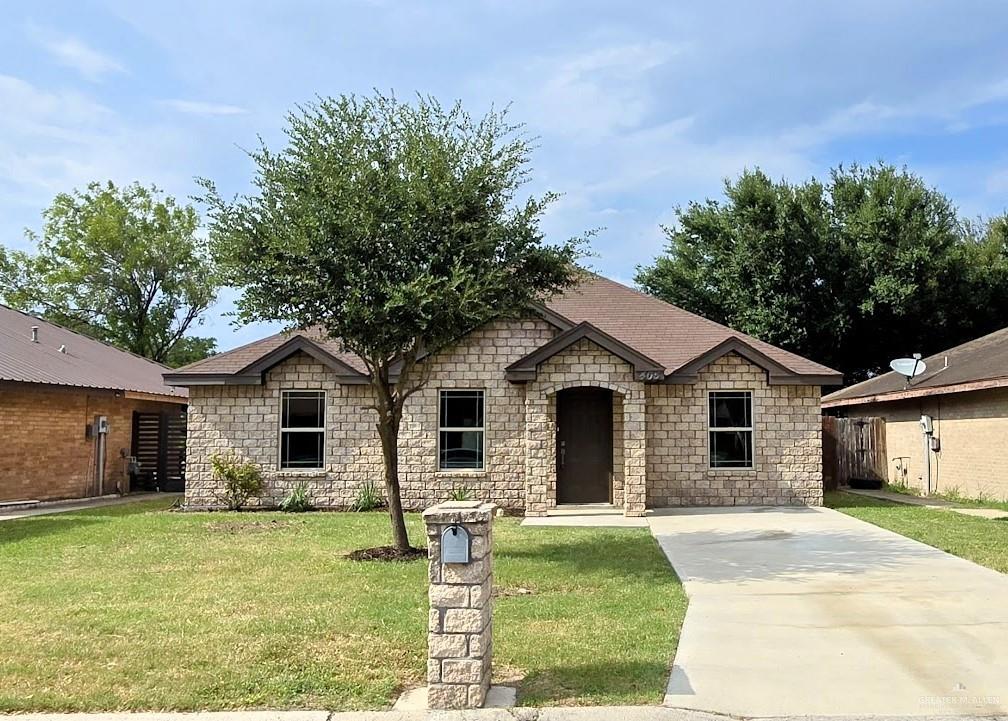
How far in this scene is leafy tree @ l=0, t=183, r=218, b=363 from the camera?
4034 centimetres

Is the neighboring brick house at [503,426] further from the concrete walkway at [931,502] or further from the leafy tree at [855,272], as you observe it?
the leafy tree at [855,272]

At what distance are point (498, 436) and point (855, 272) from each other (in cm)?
1981

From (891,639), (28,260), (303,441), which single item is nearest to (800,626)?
(891,639)

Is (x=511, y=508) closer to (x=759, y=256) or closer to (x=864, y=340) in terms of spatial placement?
(x=759, y=256)

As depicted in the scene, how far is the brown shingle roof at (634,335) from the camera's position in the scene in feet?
58.1

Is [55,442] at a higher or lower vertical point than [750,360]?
lower

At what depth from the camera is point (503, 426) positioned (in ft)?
57.2

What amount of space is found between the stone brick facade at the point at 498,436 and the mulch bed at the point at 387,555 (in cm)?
596

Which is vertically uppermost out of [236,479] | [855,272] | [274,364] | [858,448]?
[855,272]

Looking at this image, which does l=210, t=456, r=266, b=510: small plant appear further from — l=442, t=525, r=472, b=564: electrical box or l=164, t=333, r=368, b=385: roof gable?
l=442, t=525, r=472, b=564: electrical box

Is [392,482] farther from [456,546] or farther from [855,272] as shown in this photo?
[855,272]

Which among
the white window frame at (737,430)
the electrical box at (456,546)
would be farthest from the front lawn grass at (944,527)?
the electrical box at (456,546)

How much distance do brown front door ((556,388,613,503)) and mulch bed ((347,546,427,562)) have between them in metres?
6.60

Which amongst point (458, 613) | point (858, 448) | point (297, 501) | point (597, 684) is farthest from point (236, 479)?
point (858, 448)
